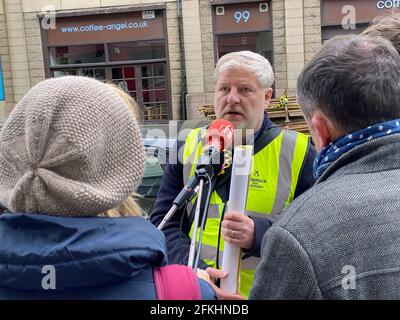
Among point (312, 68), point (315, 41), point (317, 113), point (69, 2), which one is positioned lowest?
point (317, 113)

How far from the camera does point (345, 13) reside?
11.6 meters

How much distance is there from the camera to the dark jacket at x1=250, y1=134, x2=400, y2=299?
104 cm

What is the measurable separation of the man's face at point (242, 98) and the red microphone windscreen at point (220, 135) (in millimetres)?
352

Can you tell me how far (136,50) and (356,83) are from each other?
11.9 meters

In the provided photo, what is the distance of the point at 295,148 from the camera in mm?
2066

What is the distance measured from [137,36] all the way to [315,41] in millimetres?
4600

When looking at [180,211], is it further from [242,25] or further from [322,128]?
[242,25]

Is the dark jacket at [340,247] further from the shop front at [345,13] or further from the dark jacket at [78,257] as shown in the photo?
the shop front at [345,13]

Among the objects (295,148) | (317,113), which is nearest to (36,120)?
(317,113)

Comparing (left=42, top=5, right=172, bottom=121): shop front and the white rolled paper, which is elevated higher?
(left=42, top=5, right=172, bottom=121): shop front

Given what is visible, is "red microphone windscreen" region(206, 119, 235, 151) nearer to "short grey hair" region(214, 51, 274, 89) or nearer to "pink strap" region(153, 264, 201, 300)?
"short grey hair" region(214, 51, 274, 89)

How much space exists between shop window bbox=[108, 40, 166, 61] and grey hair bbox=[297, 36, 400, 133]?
37.1 ft

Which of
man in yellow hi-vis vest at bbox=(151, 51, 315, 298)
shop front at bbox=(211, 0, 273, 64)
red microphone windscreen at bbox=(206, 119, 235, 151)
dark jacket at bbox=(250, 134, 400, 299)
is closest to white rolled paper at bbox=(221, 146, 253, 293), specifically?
man in yellow hi-vis vest at bbox=(151, 51, 315, 298)
